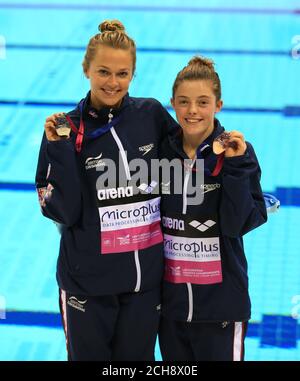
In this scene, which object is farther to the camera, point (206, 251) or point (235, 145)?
point (206, 251)

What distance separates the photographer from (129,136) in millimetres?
2539

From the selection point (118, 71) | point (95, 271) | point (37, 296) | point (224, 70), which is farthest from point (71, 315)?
point (224, 70)

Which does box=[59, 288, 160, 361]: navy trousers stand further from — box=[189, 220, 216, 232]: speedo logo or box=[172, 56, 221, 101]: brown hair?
box=[172, 56, 221, 101]: brown hair

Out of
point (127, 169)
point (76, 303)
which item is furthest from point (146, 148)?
point (76, 303)

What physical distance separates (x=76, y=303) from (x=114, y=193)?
0.40 meters

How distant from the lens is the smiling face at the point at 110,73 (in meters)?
2.46

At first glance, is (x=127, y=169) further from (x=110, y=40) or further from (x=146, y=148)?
(x=110, y=40)

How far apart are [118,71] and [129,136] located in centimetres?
22

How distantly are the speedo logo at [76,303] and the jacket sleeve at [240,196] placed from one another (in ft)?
1.72

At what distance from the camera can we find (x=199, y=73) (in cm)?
248

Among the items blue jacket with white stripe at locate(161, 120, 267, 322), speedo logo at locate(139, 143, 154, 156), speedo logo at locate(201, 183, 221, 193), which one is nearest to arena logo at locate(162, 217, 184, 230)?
blue jacket with white stripe at locate(161, 120, 267, 322)

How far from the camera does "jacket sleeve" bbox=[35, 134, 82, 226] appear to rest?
2443 mm

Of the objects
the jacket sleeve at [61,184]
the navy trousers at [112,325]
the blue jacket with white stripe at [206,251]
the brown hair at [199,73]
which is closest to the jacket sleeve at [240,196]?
the blue jacket with white stripe at [206,251]
